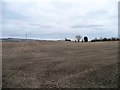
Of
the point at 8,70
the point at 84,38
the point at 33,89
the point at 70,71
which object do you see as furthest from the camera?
the point at 84,38

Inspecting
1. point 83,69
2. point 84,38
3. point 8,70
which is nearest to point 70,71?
point 83,69

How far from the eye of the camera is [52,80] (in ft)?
36.4

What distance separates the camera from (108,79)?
10.5 metres

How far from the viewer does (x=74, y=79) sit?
35.8 ft

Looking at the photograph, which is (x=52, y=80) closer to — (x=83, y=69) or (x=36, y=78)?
(x=36, y=78)

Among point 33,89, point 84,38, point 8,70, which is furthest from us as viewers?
point 84,38

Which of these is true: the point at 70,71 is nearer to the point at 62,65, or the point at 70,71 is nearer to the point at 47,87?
the point at 62,65

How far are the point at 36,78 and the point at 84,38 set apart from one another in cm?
3649

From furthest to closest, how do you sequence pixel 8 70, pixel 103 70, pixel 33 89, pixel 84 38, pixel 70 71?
pixel 84 38 < pixel 8 70 < pixel 70 71 < pixel 103 70 < pixel 33 89

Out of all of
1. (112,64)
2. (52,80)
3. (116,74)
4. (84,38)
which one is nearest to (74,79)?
(52,80)

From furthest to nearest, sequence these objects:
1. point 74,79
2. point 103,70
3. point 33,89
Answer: point 103,70, point 74,79, point 33,89

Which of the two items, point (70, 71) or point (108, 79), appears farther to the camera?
point (70, 71)

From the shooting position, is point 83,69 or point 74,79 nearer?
point 74,79

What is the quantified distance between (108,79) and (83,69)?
6.93 feet
